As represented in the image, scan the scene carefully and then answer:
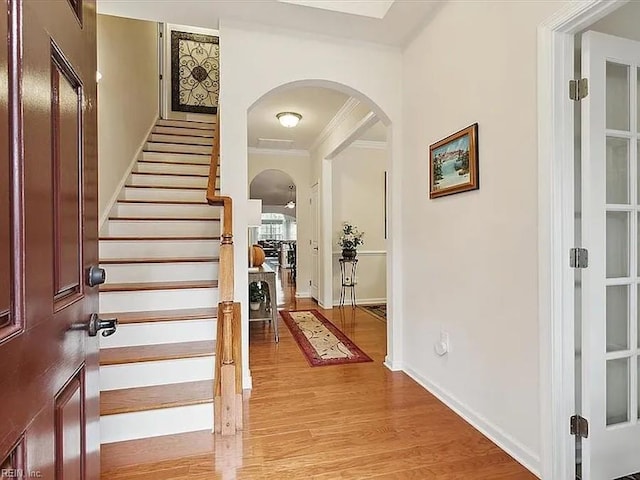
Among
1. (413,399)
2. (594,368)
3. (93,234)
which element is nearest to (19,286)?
(93,234)

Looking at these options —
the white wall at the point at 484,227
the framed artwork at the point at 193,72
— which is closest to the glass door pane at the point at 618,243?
the white wall at the point at 484,227

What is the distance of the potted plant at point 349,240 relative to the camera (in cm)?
564

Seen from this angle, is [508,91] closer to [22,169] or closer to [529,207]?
[529,207]

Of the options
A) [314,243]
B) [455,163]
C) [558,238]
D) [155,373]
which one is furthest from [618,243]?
[314,243]

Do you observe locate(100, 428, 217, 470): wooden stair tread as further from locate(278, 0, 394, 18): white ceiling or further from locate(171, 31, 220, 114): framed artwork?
locate(171, 31, 220, 114): framed artwork

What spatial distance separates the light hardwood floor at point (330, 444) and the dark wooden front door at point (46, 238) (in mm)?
918

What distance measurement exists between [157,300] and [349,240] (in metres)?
3.49

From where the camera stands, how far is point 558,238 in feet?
5.26

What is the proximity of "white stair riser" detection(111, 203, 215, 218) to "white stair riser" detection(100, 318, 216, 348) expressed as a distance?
4.71ft

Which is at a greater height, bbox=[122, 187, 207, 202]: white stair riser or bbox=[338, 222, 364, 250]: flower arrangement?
bbox=[122, 187, 207, 202]: white stair riser

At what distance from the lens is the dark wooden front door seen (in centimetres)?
55

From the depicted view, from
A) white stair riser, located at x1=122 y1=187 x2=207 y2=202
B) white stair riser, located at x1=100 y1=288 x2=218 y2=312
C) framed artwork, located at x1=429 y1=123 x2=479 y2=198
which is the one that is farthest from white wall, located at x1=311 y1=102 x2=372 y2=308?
white stair riser, located at x1=100 y1=288 x2=218 y2=312

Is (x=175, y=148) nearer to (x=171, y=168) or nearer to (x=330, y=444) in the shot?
(x=171, y=168)

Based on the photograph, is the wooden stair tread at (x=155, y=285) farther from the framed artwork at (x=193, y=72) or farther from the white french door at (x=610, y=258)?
the framed artwork at (x=193, y=72)
